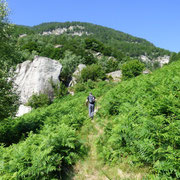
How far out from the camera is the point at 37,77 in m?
32.9

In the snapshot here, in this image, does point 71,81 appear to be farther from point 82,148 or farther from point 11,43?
point 82,148

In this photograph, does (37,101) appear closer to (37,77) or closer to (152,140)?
(37,77)

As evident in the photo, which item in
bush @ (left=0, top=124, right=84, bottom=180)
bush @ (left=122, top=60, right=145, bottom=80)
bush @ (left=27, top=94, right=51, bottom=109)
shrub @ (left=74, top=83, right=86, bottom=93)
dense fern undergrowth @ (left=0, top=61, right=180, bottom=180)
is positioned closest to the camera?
dense fern undergrowth @ (left=0, top=61, right=180, bottom=180)

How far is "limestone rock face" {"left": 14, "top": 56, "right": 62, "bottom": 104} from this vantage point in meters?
32.1

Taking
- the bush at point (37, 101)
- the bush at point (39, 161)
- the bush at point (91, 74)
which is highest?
the bush at point (91, 74)

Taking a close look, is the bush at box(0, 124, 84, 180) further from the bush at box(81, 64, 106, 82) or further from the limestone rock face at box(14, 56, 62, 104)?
the bush at box(81, 64, 106, 82)

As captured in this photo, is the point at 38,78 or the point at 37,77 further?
the point at 37,77

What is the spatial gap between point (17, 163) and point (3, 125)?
7848 millimetres

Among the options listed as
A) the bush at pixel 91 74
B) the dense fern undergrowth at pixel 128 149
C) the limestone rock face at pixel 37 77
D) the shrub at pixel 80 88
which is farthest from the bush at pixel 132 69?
the dense fern undergrowth at pixel 128 149

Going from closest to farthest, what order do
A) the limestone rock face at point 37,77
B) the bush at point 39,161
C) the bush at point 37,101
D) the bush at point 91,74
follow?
the bush at point 39,161, the bush at point 37,101, the limestone rock face at point 37,77, the bush at point 91,74

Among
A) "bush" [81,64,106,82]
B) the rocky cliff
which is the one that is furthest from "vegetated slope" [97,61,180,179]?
"bush" [81,64,106,82]

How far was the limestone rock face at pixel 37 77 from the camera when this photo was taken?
105 feet

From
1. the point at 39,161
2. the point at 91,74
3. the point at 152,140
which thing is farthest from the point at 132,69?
the point at 39,161

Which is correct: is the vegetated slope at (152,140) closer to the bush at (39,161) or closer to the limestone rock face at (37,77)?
the bush at (39,161)
